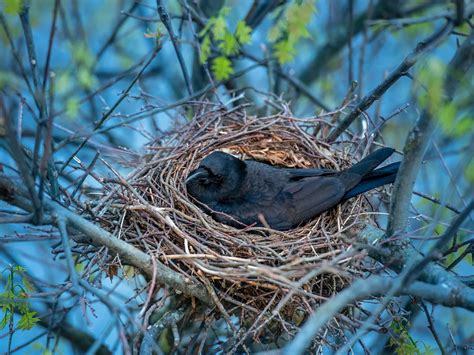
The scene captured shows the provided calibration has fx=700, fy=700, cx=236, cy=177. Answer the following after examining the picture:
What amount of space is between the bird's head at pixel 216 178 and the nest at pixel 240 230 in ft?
0.43

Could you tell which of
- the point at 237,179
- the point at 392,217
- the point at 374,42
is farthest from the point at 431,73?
the point at 374,42

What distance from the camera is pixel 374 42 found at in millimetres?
9570

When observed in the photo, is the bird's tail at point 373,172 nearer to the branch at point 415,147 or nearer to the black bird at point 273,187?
the black bird at point 273,187

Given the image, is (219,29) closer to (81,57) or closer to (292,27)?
(292,27)

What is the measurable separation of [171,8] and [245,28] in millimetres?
3443

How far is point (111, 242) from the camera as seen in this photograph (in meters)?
4.02

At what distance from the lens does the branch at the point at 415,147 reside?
3482 millimetres

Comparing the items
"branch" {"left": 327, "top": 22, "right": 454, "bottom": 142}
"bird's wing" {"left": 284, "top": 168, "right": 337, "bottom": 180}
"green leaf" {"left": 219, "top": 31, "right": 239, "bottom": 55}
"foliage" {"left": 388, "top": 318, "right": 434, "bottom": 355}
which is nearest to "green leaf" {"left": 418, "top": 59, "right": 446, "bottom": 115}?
"branch" {"left": 327, "top": 22, "right": 454, "bottom": 142}

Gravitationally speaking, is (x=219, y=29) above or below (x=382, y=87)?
Result: above

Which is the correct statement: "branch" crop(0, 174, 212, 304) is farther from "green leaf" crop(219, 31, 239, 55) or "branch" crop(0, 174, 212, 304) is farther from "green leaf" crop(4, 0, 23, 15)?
"green leaf" crop(219, 31, 239, 55)

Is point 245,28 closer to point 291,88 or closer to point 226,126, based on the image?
point 226,126

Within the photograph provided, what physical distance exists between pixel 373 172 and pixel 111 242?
264cm

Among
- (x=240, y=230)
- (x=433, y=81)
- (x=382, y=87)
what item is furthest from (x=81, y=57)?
(x=433, y=81)

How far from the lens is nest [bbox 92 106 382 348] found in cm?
480
